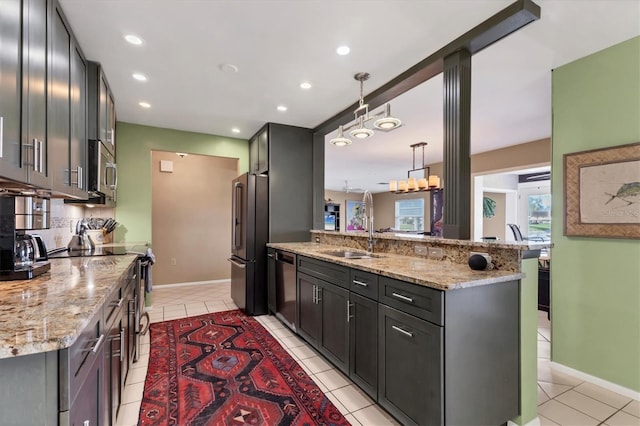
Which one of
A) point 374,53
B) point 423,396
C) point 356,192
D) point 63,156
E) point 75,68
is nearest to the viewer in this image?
point 423,396

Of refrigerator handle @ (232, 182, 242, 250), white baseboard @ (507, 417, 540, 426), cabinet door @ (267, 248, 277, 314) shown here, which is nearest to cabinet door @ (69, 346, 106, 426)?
white baseboard @ (507, 417, 540, 426)

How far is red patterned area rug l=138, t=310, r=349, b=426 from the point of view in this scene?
190 centimetres

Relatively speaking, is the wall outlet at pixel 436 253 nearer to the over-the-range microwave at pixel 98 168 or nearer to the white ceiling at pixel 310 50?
the white ceiling at pixel 310 50

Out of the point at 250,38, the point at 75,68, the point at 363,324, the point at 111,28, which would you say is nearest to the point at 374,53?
the point at 250,38

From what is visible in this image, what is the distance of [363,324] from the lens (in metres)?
2.07

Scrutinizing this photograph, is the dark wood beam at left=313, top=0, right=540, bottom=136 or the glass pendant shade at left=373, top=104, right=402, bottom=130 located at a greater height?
the dark wood beam at left=313, top=0, right=540, bottom=136

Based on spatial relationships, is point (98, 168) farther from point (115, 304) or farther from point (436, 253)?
point (436, 253)

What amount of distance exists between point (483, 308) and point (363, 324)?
2.53 ft

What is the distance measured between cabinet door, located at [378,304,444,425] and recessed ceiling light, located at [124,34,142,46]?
8.55 feet

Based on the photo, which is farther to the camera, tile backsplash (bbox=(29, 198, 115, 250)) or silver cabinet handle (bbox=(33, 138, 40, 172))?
tile backsplash (bbox=(29, 198, 115, 250))

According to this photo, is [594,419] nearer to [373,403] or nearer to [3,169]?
[373,403]

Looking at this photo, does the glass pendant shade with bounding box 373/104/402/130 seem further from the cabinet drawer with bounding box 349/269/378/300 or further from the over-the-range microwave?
the over-the-range microwave

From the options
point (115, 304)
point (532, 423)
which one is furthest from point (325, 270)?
point (532, 423)

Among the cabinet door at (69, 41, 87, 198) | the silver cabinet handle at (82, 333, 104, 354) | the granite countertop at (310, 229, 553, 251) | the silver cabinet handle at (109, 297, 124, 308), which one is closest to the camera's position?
the silver cabinet handle at (82, 333, 104, 354)
